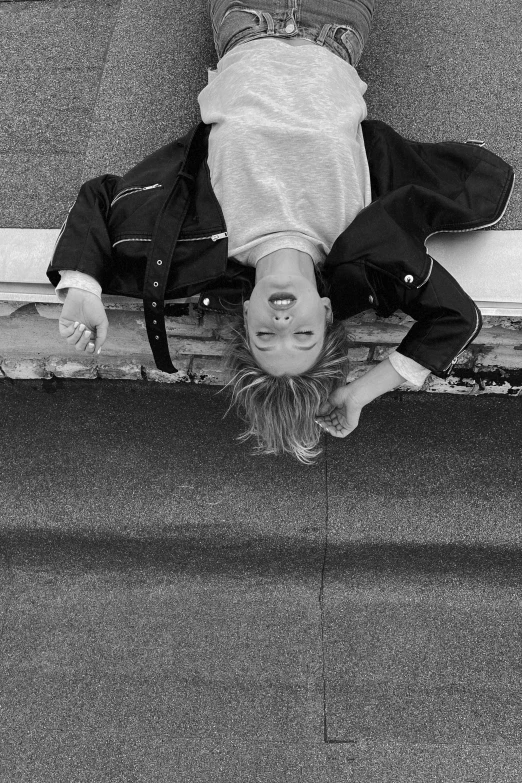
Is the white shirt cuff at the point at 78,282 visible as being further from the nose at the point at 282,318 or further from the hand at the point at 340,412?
the hand at the point at 340,412

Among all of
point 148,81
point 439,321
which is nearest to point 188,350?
point 439,321

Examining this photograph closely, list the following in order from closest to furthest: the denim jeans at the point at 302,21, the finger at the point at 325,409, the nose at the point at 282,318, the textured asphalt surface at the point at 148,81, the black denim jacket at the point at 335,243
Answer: the nose at the point at 282,318, the black denim jacket at the point at 335,243, the finger at the point at 325,409, the denim jeans at the point at 302,21, the textured asphalt surface at the point at 148,81

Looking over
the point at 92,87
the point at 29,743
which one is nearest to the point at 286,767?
the point at 29,743

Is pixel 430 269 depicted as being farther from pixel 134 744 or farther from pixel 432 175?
pixel 134 744

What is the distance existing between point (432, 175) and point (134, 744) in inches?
67.2

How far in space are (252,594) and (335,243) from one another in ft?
3.31

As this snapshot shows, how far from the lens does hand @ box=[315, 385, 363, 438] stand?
1498 millimetres

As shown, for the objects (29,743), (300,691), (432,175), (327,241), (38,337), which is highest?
(432,175)

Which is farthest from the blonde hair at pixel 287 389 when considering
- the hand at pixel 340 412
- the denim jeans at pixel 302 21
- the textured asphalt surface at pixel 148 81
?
the denim jeans at pixel 302 21

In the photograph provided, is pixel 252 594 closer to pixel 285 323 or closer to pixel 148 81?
pixel 285 323

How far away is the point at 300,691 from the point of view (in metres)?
1.67

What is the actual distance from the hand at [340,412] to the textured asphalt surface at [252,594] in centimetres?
28

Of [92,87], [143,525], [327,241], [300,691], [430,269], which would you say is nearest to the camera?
[430,269]

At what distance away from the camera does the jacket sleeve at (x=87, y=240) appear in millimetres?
1433
